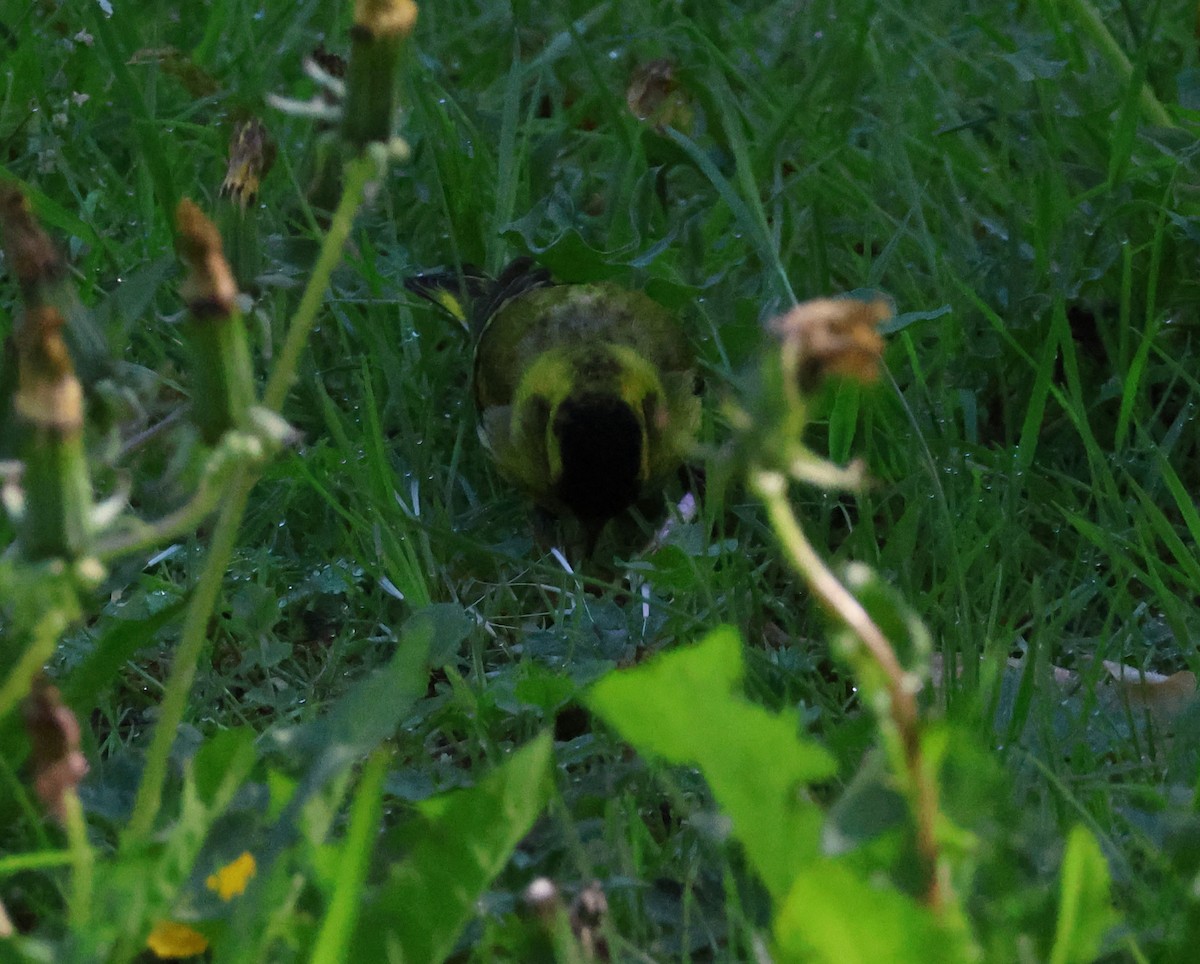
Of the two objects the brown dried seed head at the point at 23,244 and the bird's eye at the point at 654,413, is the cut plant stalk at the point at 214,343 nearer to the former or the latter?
the brown dried seed head at the point at 23,244

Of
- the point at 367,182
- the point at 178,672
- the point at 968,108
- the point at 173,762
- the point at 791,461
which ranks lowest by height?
the point at 968,108

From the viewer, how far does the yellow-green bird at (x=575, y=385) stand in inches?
129

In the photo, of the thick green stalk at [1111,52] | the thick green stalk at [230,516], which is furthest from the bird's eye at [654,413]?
the thick green stalk at [230,516]

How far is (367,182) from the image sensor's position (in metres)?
1.29

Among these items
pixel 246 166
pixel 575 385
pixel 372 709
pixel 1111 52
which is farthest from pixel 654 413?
pixel 372 709

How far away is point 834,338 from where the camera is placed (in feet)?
3.28

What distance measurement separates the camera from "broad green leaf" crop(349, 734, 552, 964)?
1348 mm

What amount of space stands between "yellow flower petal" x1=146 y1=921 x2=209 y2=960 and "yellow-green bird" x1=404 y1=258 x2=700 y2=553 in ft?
5.88

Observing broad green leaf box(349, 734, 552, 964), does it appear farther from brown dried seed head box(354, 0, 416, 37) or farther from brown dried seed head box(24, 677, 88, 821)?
brown dried seed head box(354, 0, 416, 37)

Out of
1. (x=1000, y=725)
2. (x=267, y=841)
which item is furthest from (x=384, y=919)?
(x=1000, y=725)

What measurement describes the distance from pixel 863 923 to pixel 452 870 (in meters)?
0.39

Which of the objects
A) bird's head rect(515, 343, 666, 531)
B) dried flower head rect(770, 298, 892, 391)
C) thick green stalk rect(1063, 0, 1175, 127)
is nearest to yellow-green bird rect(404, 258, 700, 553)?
bird's head rect(515, 343, 666, 531)

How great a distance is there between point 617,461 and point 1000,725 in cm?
145

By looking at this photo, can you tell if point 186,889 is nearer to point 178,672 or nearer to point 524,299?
point 178,672
